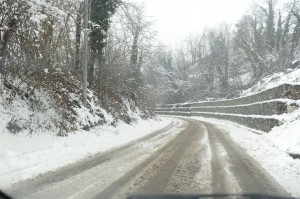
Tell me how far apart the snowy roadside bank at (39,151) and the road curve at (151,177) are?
46cm

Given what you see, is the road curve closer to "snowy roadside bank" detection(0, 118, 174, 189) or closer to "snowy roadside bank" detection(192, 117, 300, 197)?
"snowy roadside bank" detection(192, 117, 300, 197)

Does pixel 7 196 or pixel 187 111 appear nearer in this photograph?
pixel 7 196

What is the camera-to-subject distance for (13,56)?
1353cm

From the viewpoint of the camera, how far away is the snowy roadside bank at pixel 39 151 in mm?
8438

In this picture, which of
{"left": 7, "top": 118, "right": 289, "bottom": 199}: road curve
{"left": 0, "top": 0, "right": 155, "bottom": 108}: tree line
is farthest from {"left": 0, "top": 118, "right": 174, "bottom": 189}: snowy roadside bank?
{"left": 0, "top": 0, "right": 155, "bottom": 108}: tree line

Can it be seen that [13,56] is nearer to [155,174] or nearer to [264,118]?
[155,174]

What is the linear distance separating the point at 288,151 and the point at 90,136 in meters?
7.87

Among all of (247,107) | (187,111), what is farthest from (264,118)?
(187,111)

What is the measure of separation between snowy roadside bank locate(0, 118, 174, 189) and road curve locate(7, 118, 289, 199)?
46 cm

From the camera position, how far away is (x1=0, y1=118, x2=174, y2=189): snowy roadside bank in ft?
27.7

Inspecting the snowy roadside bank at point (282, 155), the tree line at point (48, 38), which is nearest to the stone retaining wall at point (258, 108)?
the snowy roadside bank at point (282, 155)

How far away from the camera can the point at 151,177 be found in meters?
8.24

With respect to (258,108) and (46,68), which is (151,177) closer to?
(46,68)

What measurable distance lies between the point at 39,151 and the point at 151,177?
428 centimetres
